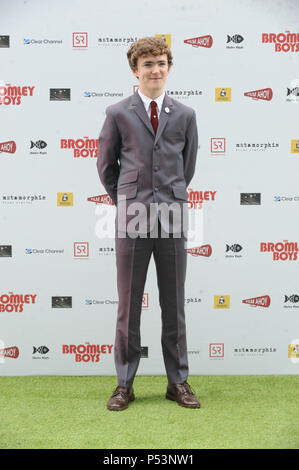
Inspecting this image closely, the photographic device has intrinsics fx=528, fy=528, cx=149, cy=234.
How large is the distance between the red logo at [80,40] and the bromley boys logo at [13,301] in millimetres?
1488

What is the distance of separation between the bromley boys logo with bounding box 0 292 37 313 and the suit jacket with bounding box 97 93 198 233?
95 centimetres

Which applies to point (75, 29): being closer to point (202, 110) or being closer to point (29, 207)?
point (202, 110)

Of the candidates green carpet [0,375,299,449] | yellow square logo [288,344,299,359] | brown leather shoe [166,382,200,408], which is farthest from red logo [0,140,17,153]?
yellow square logo [288,344,299,359]

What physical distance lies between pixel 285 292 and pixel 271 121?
1018 millimetres

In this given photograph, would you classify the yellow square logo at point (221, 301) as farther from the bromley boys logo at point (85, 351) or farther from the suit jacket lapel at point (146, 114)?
the suit jacket lapel at point (146, 114)

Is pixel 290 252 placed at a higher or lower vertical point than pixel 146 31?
lower

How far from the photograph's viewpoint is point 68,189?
311 cm

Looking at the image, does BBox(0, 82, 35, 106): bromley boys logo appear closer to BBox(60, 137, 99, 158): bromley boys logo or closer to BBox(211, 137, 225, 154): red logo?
BBox(60, 137, 99, 158): bromley boys logo

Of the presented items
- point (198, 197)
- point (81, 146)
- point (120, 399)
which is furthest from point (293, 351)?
point (81, 146)

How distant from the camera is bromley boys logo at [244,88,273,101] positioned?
3070 millimetres

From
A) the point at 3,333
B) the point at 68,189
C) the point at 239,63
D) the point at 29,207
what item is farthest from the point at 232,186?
the point at 3,333

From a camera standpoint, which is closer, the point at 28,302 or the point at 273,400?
the point at 273,400

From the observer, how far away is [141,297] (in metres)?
2.58

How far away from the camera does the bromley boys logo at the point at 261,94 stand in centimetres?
307
